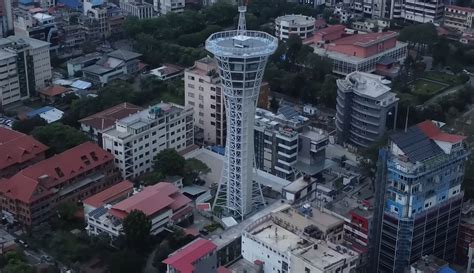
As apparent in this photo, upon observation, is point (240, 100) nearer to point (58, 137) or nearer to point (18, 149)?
point (58, 137)

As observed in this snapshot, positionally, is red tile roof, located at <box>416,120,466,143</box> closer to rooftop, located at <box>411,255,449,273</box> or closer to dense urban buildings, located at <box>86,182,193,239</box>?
rooftop, located at <box>411,255,449,273</box>

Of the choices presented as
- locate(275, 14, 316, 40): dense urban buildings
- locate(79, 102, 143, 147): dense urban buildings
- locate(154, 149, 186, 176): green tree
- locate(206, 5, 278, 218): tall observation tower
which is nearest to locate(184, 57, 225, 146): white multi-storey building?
locate(79, 102, 143, 147): dense urban buildings

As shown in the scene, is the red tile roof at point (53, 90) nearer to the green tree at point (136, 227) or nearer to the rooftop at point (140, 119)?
the rooftop at point (140, 119)

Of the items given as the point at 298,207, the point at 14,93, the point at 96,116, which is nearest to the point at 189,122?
the point at 96,116

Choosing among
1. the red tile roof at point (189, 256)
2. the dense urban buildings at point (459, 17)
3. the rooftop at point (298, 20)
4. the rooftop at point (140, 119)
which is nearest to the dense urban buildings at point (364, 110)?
the rooftop at point (140, 119)

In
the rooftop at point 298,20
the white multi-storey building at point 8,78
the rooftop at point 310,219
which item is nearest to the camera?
the rooftop at point 310,219

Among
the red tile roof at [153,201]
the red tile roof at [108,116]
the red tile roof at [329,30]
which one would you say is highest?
the red tile roof at [329,30]

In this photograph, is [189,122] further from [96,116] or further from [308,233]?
[308,233]
